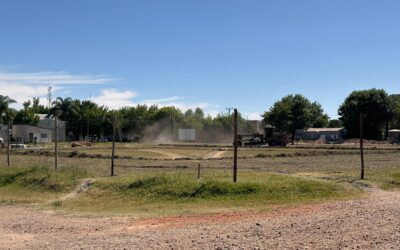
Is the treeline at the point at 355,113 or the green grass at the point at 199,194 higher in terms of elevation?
the treeline at the point at 355,113

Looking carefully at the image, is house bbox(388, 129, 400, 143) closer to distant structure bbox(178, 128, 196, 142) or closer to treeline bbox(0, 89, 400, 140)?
treeline bbox(0, 89, 400, 140)

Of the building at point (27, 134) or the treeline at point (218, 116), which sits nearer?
the building at point (27, 134)

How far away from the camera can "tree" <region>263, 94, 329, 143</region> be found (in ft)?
410

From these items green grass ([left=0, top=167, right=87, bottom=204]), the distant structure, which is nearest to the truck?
the distant structure

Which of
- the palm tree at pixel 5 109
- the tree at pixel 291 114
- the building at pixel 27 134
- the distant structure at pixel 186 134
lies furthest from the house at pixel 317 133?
the palm tree at pixel 5 109

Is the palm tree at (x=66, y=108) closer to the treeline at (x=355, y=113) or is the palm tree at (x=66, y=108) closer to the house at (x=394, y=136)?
the treeline at (x=355, y=113)

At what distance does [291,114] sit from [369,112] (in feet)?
61.9

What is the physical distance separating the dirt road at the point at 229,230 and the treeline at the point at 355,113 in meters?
101

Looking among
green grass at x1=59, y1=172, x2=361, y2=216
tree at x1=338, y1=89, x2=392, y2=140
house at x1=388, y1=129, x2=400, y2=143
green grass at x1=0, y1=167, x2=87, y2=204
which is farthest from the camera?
tree at x1=338, y1=89, x2=392, y2=140

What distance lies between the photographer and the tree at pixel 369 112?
380 ft

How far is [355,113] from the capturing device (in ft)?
384

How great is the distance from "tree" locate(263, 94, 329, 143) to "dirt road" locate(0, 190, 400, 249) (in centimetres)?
10819

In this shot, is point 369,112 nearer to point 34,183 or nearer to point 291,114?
point 291,114

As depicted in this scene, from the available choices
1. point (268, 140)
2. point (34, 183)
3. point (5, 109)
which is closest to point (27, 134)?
point (5, 109)
